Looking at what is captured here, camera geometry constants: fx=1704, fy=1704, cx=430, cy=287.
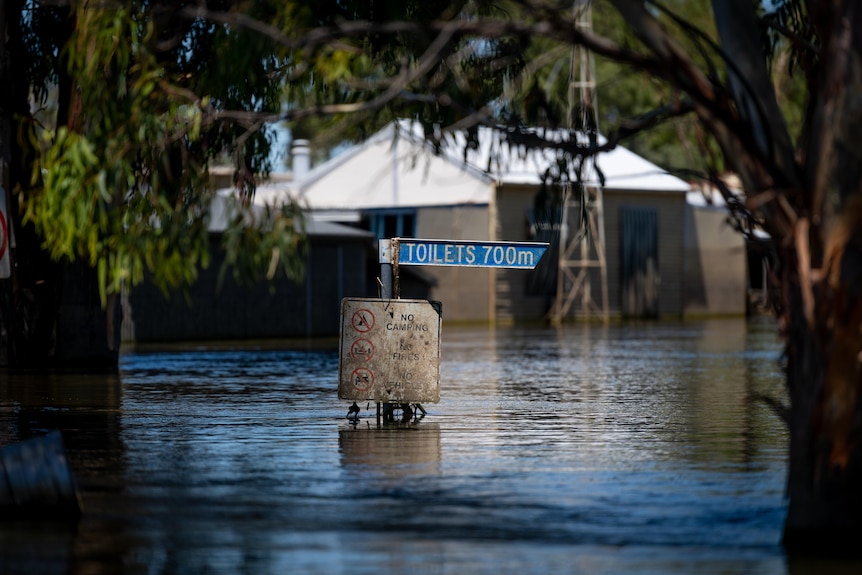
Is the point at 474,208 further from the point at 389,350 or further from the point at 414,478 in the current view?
the point at 414,478

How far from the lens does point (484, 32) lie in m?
7.89

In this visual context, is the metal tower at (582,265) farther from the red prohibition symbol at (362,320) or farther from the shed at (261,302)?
the red prohibition symbol at (362,320)

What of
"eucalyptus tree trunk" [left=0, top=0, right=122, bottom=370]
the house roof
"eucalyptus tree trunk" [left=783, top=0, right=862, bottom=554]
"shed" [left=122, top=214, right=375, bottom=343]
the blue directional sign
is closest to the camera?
"eucalyptus tree trunk" [left=783, top=0, right=862, bottom=554]

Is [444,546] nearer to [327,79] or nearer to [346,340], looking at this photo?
[327,79]

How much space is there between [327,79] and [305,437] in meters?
2.86

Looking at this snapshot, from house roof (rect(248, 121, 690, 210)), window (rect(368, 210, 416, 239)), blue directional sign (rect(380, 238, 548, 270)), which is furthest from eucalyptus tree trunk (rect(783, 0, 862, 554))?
window (rect(368, 210, 416, 239))

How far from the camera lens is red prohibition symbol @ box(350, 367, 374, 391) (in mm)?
Answer: 14758

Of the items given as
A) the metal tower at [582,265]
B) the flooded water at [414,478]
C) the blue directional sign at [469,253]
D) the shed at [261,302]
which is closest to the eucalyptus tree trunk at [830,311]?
the flooded water at [414,478]

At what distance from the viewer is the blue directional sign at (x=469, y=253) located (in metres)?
14.0

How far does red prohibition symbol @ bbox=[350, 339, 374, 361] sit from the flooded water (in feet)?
2.02

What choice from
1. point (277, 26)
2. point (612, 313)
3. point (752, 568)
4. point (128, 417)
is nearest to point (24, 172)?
point (128, 417)

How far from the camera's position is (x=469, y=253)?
46.5 feet

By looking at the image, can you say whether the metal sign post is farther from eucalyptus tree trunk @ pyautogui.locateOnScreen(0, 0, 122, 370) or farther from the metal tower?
the metal tower

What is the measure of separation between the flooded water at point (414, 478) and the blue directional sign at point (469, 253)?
140 cm
